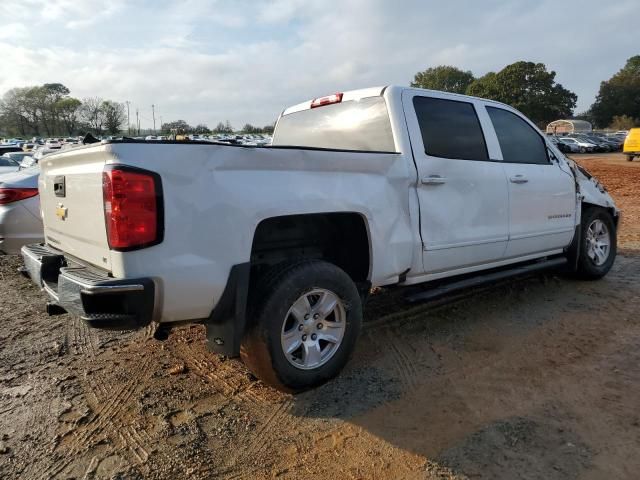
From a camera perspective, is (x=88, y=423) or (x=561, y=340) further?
(x=561, y=340)

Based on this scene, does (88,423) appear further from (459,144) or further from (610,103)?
(610,103)

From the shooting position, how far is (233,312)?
2.75 m

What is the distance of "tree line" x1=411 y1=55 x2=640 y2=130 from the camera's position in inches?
2835

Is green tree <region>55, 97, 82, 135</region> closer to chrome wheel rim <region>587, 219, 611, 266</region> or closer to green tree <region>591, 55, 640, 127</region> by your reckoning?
green tree <region>591, 55, 640, 127</region>

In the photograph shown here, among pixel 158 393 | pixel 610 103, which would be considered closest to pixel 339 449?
pixel 158 393

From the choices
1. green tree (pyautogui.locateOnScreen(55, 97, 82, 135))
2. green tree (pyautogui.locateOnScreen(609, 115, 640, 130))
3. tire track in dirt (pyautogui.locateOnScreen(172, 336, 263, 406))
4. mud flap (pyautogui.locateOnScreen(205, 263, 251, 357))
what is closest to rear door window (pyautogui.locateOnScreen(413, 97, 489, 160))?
mud flap (pyautogui.locateOnScreen(205, 263, 251, 357))

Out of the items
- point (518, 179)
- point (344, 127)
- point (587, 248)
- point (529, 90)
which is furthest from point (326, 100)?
point (529, 90)

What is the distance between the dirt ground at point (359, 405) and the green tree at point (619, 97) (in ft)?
317

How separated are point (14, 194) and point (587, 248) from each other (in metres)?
6.41

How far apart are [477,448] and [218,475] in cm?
133

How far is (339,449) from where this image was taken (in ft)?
8.58

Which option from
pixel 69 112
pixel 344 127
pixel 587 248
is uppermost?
pixel 69 112

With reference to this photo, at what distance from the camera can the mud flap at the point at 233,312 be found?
8.87 feet

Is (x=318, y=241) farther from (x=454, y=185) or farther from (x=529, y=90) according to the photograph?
(x=529, y=90)
